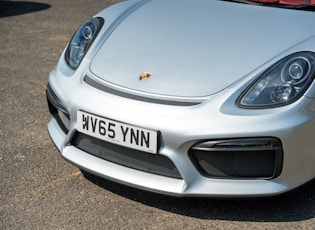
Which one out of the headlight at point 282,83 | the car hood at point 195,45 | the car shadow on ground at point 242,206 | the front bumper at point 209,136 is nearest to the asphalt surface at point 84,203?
the car shadow on ground at point 242,206

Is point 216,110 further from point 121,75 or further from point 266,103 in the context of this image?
point 121,75

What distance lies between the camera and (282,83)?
291 cm

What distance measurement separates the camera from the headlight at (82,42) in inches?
137

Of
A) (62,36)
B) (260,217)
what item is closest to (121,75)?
(260,217)

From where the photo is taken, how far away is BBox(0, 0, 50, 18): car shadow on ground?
8.12 m

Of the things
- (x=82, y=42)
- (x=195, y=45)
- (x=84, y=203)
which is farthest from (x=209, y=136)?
(x=82, y=42)

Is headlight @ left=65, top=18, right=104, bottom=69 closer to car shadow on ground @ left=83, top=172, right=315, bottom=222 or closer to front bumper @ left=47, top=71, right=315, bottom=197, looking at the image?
front bumper @ left=47, top=71, right=315, bottom=197

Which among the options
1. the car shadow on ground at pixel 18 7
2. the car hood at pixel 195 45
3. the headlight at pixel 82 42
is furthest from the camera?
the car shadow on ground at pixel 18 7

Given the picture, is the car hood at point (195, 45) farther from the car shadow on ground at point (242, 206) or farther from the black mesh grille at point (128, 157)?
the car shadow on ground at point (242, 206)

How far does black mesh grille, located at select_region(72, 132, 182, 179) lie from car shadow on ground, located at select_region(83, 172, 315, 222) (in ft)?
0.94

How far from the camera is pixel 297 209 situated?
308 cm

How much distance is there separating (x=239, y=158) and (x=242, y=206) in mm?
411

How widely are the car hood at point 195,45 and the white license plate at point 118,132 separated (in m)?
0.25

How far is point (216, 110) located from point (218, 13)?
940mm
